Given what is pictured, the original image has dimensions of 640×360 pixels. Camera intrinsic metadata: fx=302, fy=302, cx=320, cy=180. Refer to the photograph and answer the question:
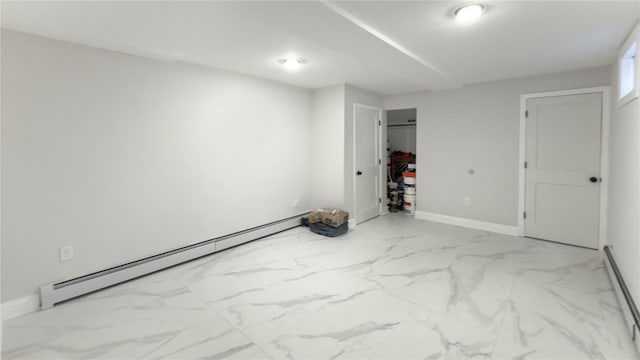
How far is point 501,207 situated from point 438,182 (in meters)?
1.03

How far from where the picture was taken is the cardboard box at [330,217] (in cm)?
447

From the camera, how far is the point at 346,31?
244 centimetres

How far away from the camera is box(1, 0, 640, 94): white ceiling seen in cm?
210

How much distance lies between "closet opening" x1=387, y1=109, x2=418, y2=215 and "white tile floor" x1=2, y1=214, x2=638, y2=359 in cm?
214

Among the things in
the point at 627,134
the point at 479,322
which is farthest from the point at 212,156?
the point at 627,134

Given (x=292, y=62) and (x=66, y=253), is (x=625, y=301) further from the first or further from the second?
(x=66, y=253)

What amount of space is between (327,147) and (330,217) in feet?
3.95

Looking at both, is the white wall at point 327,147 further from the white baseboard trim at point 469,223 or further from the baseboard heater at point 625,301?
the baseboard heater at point 625,301

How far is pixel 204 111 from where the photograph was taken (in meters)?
3.69

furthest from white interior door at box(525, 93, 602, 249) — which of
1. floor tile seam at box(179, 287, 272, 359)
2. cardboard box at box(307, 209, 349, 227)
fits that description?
floor tile seam at box(179, 287, 272, 359)

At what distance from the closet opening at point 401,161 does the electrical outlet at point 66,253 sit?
16.4ft

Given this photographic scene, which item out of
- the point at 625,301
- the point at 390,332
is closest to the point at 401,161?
the point at 625,301

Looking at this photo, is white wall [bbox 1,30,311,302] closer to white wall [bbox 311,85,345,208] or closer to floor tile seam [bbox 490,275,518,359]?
white wall [bbox 311,85,345,208]

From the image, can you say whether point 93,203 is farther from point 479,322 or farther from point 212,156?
point 479,322
